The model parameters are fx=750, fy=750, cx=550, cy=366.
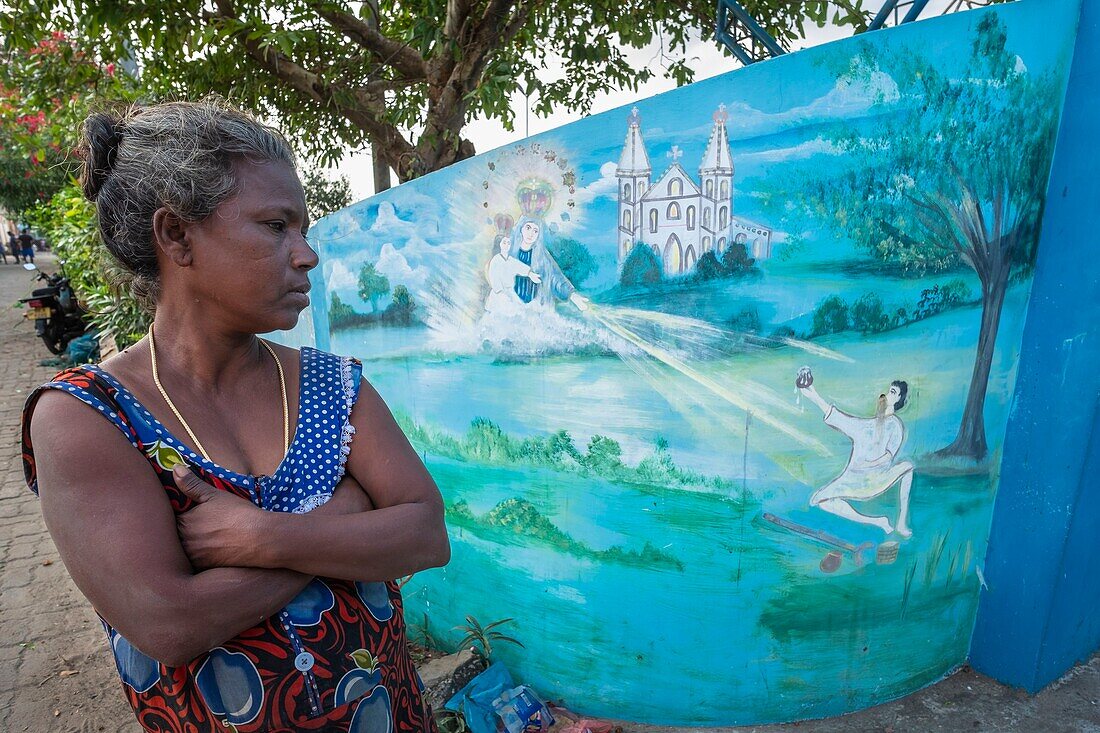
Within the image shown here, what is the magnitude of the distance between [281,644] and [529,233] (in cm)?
187

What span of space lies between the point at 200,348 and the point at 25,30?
4801 millimetres

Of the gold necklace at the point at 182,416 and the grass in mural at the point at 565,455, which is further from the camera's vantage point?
the grass in mural at the point at 565,455

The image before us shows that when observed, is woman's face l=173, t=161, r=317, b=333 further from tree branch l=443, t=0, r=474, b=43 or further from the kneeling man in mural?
tree branch l=443, t=0, r=474, b=43

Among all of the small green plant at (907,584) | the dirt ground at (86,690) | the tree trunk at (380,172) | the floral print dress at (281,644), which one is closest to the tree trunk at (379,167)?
the tree trunk at (380,172)

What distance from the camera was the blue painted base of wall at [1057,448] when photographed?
2541 mm

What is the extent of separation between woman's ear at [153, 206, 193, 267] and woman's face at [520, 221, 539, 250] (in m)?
1.65

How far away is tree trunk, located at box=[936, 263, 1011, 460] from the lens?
2.63 meters

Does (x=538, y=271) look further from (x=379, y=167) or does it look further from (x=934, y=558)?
(x=379, y=167)

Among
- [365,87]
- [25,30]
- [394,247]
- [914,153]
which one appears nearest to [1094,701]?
[914,153]

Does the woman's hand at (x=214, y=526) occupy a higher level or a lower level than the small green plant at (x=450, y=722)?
higher

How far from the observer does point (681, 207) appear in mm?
2533

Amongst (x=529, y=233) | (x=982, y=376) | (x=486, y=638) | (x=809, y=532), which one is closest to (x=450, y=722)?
(x=486, y=638)

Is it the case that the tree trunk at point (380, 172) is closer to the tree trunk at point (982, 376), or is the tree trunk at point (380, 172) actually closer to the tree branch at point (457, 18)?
the tree branch at point (457, 18)

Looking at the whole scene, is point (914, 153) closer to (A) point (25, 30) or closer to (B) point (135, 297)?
(B) point (135, 297)
